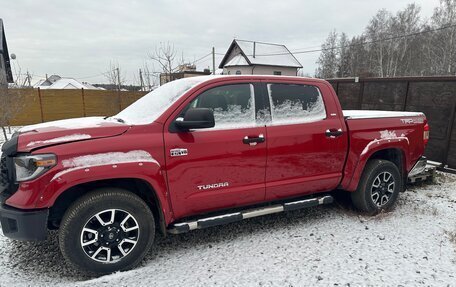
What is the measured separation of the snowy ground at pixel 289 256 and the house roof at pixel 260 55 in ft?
97.1

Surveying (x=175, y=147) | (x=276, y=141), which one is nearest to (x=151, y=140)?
(x=175, y=147)

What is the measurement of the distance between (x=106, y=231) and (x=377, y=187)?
11.7ft

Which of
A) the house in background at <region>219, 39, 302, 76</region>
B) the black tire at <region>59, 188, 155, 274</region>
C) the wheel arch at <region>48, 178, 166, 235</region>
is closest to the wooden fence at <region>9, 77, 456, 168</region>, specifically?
the wheel arch at <region>48, 178, 166, 235</region>

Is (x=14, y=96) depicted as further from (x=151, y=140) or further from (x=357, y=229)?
(x=357, y=229)

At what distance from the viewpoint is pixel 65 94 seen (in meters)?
16.4

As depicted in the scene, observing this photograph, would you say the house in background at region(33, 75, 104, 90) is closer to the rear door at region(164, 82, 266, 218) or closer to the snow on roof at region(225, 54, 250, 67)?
the snow on roof at region(225, 54, 250, 67)

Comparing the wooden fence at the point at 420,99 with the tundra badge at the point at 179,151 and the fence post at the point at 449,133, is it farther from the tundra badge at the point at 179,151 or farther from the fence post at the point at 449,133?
the tundra badge at the point at 179,151

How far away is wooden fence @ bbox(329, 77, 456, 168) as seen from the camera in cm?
609

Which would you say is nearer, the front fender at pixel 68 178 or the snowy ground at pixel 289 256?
the front fender at pixel 68 178

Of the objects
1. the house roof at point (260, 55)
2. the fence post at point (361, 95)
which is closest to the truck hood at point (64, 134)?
the fence post at point (361, 95)

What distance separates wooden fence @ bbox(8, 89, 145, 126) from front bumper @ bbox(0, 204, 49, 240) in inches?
578

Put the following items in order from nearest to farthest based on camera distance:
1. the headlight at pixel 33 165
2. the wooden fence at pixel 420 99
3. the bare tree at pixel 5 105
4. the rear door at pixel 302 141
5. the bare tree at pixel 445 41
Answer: the headlight at pixel 33 165 < the rear door at pixel 302 141 < the wooden fence at pixel 420 99 < the bare tree at pixel 5 105 < the bare tree at pixel 445 41

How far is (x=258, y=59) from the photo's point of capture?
32.7 meters

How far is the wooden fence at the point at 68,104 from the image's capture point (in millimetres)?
15575
